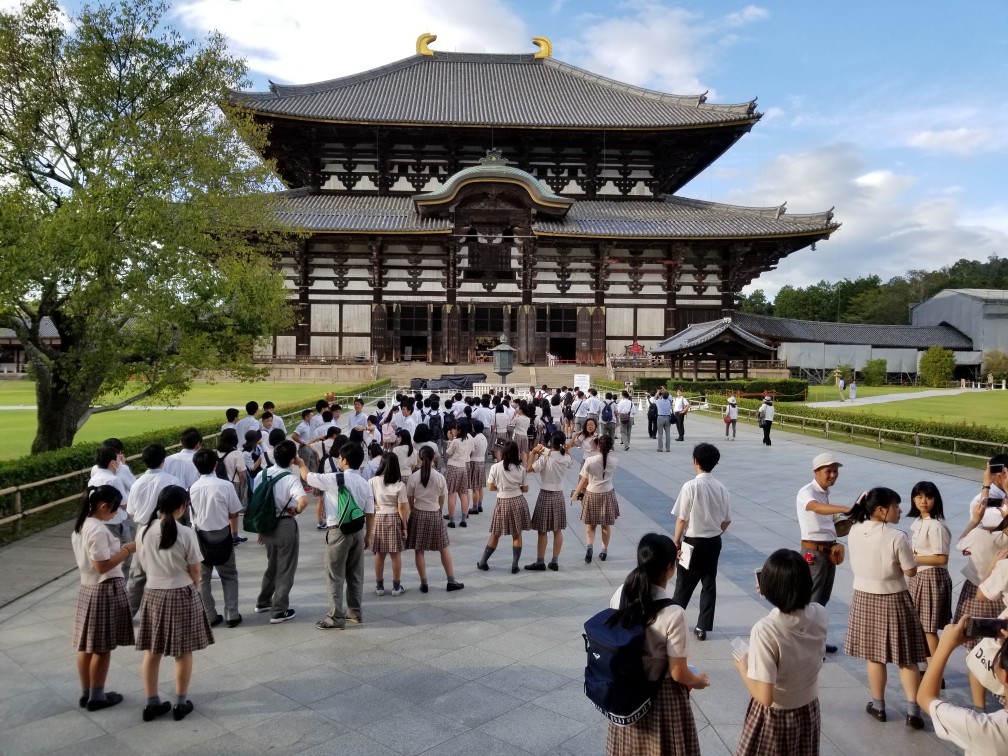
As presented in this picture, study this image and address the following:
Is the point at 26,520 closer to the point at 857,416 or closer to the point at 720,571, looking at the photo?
the point at 720,571

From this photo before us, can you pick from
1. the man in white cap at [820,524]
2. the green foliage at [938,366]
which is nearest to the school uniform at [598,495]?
the man in white cap at [820,524]

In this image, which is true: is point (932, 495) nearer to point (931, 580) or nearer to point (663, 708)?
point (931, 580)

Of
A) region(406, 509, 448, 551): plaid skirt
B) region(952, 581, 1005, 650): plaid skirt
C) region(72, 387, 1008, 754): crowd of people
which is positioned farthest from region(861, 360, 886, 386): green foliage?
region(406, 509, 448, 551): plaid skirt

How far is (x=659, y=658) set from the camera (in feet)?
10.1

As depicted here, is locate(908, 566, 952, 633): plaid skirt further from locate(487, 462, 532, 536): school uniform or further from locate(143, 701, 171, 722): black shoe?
locate(143, 701, 171, 722): black shoe

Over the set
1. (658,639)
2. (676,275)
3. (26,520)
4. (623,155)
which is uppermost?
(623,155)

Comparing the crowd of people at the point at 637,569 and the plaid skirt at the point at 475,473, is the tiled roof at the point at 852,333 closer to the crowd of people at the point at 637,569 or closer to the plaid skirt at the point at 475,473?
the plaid skirt at the point at 475,473

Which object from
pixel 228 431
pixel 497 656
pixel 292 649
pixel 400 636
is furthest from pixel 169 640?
pixel 228 431

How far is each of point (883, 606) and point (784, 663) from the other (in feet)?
6.25

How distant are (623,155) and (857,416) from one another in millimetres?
23525

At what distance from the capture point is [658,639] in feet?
10.1

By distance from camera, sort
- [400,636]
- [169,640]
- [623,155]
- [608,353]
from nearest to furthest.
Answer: [169,640], [400,636], [608,353], [623,155]

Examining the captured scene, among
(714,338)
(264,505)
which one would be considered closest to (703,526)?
(264,505)

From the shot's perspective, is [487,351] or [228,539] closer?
[228,539]
